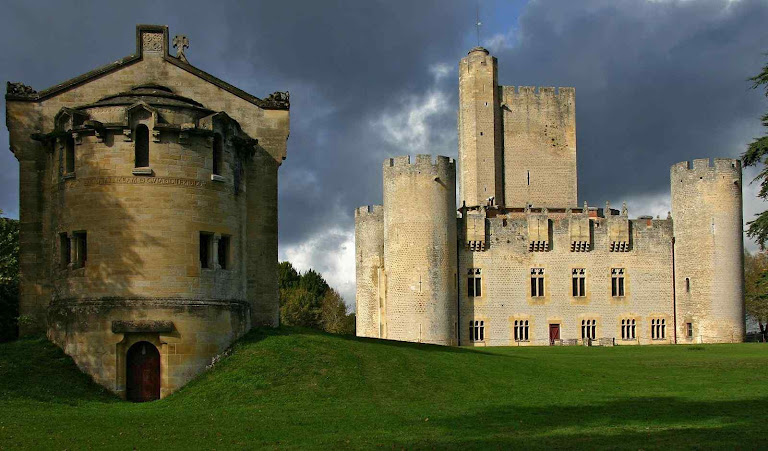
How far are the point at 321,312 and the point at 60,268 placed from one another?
198 ft

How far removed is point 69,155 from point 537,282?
40262 millimetres

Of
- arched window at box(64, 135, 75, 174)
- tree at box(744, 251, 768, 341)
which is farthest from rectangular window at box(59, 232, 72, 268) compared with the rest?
tree at box(744, 251, 768, 341)

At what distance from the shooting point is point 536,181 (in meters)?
77.9

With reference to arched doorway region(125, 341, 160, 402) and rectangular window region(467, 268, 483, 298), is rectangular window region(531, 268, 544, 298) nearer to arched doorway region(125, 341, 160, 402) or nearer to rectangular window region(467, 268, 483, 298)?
rectangular window region(467, 268, 483, 298)

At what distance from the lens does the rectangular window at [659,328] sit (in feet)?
221

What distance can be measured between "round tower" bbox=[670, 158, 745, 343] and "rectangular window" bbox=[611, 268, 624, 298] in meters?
4.21

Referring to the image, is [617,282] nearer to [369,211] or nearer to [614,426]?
[369,211]

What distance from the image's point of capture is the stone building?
29719 millimetres

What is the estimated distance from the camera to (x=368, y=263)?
6912 cm

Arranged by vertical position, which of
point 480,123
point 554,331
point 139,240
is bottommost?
point 554,331

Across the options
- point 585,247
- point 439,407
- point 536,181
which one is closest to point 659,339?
point 585,247

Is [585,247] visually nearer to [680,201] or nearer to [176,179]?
[680,201]

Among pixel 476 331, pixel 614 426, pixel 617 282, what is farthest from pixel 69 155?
pixel 617 282

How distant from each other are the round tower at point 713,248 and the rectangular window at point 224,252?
41.6 m
